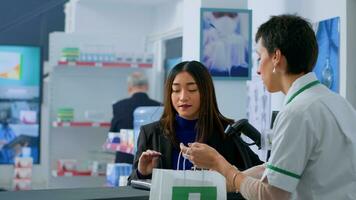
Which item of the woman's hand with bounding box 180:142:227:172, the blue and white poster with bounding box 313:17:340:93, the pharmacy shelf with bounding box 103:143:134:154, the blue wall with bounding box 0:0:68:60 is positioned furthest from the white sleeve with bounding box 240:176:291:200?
the blue wall with bounding box 0:0:68:60

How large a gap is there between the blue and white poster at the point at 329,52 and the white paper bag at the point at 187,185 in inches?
74.7

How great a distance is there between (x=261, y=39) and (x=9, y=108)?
799cm

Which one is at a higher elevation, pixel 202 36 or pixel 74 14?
pixel 74 14

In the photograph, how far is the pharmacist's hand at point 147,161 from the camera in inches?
107

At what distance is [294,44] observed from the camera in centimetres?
201

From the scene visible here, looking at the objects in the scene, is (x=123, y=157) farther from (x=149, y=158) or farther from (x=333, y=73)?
(x=149, y=158)

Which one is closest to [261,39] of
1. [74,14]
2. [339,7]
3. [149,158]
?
[149,158]

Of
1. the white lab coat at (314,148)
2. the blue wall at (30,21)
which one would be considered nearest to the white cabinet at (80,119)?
the blue wall at (30,21)

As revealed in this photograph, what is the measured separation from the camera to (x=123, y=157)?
261 inches

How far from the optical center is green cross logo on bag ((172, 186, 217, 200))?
88.1 inches

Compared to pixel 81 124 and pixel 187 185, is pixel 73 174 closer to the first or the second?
pixel 81 124

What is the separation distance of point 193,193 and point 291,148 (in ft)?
1.59

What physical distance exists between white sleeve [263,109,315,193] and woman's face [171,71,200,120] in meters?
1.08

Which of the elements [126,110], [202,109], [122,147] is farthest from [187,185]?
[126,110]
